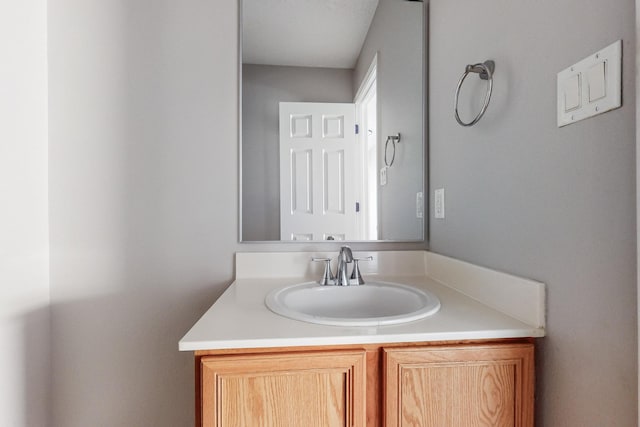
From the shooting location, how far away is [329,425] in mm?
659

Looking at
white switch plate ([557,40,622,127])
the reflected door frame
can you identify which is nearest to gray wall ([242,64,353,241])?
the reflected door frame

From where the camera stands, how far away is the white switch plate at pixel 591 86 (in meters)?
0.53

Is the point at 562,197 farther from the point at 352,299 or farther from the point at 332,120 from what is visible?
the point at 332,120

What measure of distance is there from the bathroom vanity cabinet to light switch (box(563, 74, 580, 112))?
488 millimetres

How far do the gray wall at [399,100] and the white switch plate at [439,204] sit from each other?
9cm

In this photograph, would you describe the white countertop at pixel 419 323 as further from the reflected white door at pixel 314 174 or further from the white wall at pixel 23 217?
the white wall at pixel 23 217

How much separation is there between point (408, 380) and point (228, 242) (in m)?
0.82

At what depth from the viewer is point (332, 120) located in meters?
1.29

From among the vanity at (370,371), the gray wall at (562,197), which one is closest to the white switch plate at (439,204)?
the gray wall at (562,197)

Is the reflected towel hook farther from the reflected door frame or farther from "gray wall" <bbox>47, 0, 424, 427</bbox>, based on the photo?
"gray wall" <bbox>47, 0, 424, 427</bbox>

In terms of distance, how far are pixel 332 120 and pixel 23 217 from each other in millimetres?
1122

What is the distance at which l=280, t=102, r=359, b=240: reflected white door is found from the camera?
4.18 ft

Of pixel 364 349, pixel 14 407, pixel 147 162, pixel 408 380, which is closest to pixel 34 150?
pixel 147 162

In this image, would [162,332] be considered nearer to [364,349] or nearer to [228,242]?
[228,242]
